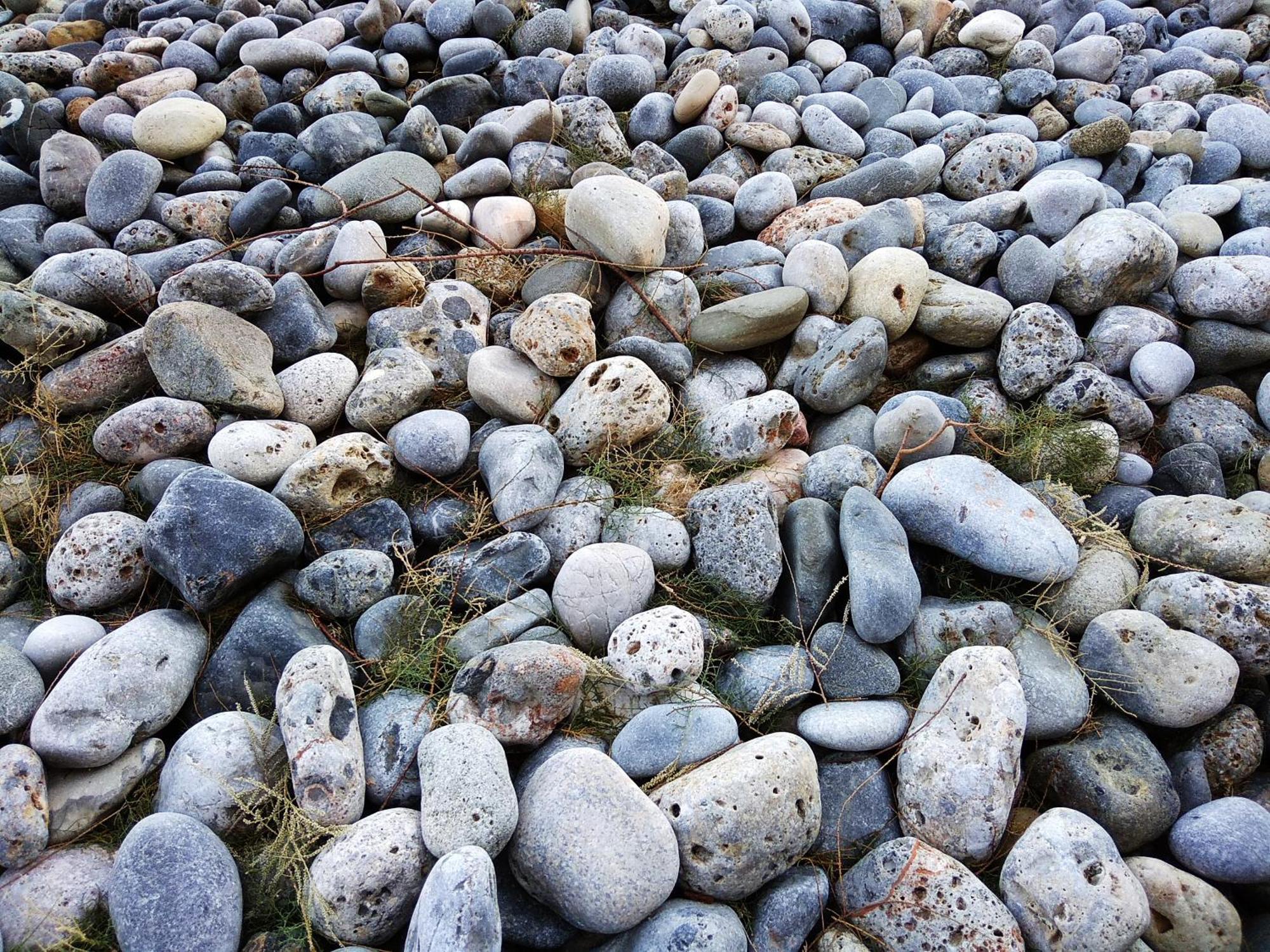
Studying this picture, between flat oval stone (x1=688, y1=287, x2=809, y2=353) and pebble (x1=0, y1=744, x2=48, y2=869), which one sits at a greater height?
flat oval stone (x1=688, y1=287, x2=809, y2=353)

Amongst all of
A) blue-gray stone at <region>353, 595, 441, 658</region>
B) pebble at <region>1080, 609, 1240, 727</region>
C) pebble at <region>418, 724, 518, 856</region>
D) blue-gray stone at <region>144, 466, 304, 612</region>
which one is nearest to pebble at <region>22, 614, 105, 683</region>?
blue-gray stone at <region>144, 466, 304, 612</region>

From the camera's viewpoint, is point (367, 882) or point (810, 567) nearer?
point (367, 882)

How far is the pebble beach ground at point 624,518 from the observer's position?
2.06 metres

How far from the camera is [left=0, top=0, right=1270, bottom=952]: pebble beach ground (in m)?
2.06

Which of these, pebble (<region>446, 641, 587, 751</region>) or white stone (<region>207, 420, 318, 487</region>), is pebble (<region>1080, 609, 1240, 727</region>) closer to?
pebble (<region>446, 641, 587, 751</region>)

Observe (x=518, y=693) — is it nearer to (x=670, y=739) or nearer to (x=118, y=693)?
(x=670, y=739)

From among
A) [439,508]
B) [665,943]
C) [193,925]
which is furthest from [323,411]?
[665,943]

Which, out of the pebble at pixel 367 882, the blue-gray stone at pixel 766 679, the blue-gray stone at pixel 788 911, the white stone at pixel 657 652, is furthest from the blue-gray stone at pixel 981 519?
the pebble at pixel 367 882

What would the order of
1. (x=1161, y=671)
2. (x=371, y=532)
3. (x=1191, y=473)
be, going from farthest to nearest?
(x=1191, y=473) → (x=371, y=532) → (x=1161, y=671)

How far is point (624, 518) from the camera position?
2799 millimetres

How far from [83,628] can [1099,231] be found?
13.0ft

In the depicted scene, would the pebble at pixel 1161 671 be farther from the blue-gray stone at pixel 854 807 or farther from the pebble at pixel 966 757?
the blue-gray stone at pixel 854 807

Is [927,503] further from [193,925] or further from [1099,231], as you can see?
[193,925]

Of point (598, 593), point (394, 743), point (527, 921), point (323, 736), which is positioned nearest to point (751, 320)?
point (598, 593)
